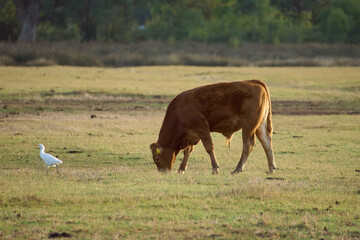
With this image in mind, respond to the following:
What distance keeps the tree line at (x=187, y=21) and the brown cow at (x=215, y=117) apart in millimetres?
40260

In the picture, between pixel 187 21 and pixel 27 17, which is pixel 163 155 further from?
pixel 187 21

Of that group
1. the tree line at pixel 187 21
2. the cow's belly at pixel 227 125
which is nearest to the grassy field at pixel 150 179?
the cow's belly at pixel 227 125

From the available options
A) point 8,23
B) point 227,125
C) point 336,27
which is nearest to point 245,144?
point 227,125

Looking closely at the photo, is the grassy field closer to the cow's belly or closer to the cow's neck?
the cow's neck

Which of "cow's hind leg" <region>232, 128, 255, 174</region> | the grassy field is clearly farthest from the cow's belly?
the grassy field

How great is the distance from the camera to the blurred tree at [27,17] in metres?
54.3

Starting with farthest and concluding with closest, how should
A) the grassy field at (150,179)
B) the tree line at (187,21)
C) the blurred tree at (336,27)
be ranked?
the blurred tree at (336,27) → the tree line at (187,21) → the grassy field at (150,179)

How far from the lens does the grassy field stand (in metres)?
8.13

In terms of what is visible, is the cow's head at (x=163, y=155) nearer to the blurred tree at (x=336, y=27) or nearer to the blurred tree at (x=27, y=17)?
the blurred tree at (x=27, y=17)

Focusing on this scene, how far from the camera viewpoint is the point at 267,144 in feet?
42.0

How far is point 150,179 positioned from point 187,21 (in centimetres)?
7007

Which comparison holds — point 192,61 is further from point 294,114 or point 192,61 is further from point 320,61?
point 294,114

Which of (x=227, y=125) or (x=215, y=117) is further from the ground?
(x=215, y=117)

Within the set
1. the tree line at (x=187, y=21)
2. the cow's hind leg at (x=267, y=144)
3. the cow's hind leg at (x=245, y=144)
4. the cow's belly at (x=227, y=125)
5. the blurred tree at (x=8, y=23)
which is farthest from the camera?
the tree line at (x=187, y=21)
